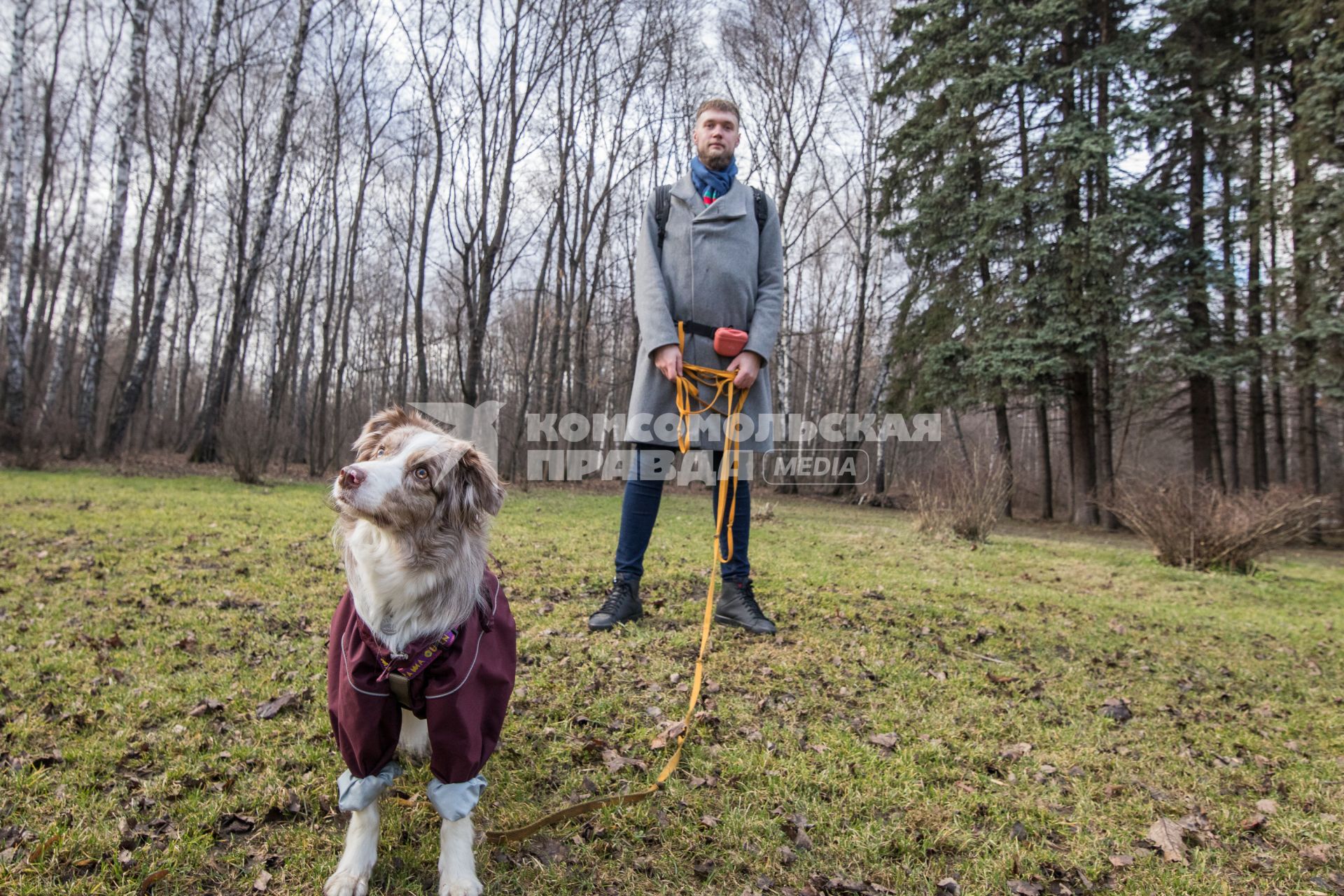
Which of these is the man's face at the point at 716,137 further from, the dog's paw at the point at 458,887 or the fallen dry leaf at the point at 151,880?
the fallen dry leaf at the point at 151,880

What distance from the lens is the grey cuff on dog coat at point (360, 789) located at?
1.74 meters

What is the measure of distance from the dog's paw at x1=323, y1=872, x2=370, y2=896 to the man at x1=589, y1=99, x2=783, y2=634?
1.99 metres

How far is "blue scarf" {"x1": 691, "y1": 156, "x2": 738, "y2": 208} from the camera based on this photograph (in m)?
3.61

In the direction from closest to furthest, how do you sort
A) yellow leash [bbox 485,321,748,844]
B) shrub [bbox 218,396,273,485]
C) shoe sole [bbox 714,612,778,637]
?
yellow leash [bbox 485,321,748,844]
shoe sole [bbox 714,612,778,637]
shrub [bbox 218,396,273,485]

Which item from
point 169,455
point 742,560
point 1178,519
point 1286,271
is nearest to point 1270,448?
point 1286,271

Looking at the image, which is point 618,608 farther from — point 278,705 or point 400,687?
point 400,687

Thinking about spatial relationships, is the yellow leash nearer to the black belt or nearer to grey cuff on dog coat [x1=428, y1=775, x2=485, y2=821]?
the black belt

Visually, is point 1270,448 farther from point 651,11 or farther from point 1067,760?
point 1067,760

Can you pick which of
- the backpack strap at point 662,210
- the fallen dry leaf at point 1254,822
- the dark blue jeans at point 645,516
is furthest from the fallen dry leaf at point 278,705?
the fallen dry leaf at point 1254,822

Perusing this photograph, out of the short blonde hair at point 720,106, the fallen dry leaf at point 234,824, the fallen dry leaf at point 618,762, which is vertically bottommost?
the fallen dry leaf at point 234,824

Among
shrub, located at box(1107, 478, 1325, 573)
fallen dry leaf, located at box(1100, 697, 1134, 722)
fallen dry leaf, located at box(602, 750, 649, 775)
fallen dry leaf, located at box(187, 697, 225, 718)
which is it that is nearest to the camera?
fallen dry leaf, located at box(602, 750, 649, 775)

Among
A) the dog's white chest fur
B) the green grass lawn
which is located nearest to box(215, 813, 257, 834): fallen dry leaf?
the green grass lawn

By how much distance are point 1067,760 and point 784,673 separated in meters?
1.18

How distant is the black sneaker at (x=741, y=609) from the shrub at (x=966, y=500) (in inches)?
236
